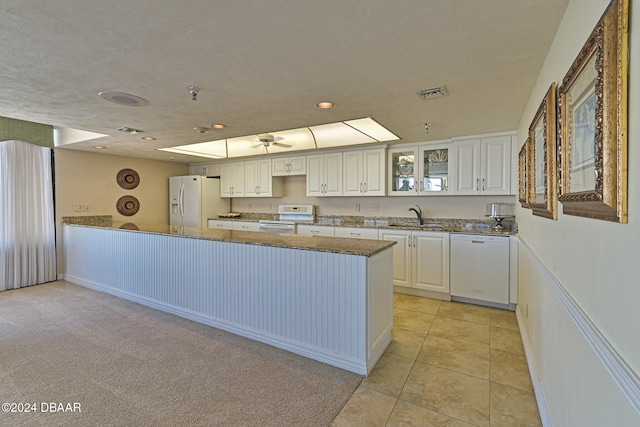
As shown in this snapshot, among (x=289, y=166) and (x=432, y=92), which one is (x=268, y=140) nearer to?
(x=289, y=166)

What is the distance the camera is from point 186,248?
10.5 feet

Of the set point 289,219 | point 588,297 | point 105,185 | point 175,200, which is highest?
point 105,185

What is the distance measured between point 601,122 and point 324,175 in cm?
425

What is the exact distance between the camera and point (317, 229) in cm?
487

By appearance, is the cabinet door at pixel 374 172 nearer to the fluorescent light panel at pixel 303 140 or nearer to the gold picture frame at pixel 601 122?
the fluorescent light panel at pixel 303 140

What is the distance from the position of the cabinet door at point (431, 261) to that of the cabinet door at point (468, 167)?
732mm

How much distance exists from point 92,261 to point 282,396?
395cm

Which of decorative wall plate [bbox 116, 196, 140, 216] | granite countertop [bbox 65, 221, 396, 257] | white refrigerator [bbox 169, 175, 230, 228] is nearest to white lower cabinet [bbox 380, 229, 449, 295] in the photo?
granite countertop [bbox 65, 221, 396, 257]

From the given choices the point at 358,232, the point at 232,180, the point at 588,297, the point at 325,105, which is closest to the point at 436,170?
the point at 358,232

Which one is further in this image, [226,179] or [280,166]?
[226,179]

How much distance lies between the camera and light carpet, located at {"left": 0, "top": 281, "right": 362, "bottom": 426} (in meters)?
1.80

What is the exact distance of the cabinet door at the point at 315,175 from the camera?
16.6ft

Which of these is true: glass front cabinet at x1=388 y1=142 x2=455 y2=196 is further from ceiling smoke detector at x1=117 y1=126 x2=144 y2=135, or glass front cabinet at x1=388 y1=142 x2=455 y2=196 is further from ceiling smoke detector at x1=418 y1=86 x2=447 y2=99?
ceiling smoke detector at x1=117 y1=126 x2=144 y2=135

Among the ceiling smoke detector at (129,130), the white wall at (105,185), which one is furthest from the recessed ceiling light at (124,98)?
the white wall at (105,185)
